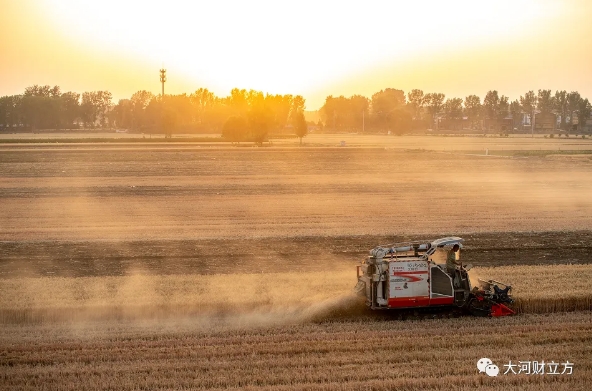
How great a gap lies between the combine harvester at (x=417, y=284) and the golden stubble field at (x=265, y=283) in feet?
1.43

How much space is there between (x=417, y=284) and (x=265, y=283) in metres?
6.03

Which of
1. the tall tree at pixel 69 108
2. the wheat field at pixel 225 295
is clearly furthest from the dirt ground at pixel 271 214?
the tall tree at pixel 69 108

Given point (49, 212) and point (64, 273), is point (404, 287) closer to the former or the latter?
point (64, 273)

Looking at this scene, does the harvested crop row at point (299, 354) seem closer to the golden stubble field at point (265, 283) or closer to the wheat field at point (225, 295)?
the golden stubble field at point (265, 283)

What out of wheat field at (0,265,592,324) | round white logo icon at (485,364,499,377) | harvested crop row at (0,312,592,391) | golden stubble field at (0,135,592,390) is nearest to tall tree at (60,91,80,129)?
golden stubble field at (0,135,592,390)

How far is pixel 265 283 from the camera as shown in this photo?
69.4 ft

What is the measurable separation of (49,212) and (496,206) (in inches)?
922

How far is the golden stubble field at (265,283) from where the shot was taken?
1385 cm

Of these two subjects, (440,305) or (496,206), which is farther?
(496,206)

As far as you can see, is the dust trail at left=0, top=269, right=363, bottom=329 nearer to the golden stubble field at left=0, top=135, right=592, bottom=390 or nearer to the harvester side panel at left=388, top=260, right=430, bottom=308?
the golden stubble field at left=0, top=135, right=592, bottom=390

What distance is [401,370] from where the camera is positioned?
45.0ft

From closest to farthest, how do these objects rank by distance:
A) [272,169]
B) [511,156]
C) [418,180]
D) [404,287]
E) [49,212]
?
[404,287] → [49,212] → [418,180] → [272,169] → [511,156]

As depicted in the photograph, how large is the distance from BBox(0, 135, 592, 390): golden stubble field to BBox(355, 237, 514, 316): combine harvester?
44 cm

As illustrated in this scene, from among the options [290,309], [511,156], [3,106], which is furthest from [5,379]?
[3,106]
